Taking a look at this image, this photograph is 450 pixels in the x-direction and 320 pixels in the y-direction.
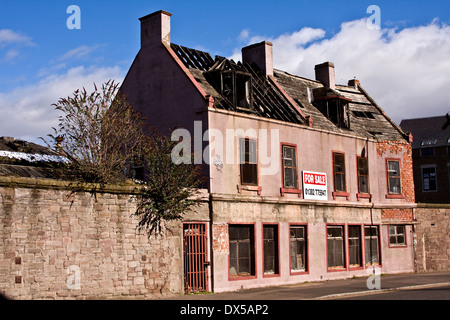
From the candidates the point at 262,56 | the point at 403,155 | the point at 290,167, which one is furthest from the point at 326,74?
the point at 290,167

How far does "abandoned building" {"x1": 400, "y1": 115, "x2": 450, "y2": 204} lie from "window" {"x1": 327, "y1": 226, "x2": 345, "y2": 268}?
38.7 m

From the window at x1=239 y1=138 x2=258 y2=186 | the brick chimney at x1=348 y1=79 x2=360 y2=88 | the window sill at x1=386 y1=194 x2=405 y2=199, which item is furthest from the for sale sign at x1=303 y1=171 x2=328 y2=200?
the brick chimney at x1=348 y1=79 x2=360 y2=88

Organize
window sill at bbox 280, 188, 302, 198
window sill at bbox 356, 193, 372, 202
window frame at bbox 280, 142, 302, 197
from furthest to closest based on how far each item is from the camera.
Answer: window sill at bbox 356, 193, 372, 202 → window frame at bbox 280, 142, 302, 197 → window sill at bbox 280, 188, 302, 198

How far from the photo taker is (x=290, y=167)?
24406 millimetres

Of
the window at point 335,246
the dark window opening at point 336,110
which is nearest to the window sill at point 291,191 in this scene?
the window at point 335,246

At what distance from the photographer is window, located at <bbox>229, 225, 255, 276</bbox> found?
21484 millimetres

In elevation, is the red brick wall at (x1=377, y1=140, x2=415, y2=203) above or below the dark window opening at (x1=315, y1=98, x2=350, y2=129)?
below

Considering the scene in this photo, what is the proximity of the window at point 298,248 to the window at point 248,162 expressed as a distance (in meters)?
3.18

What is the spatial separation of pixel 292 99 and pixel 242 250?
332 inches

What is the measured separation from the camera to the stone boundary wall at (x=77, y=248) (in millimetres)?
14688

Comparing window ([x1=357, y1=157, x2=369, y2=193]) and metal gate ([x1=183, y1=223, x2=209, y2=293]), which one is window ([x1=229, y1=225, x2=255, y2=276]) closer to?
metal gate ([x1=183, y1=223, x2=209, y2=293])

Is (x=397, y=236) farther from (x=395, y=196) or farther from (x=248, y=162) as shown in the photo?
(x=248, y=162)

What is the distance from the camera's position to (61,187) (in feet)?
51.8
